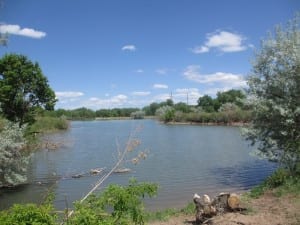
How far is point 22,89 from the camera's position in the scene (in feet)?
94.3

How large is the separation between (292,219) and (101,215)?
5.35 metres

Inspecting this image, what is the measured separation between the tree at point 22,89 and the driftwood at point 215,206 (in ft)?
68.1

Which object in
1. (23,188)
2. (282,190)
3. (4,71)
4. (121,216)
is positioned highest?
(4,71)

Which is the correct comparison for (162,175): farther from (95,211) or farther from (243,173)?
(95,211)

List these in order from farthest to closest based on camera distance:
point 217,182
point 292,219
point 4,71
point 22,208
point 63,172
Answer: point 4,71 → point 63,172 → point 217,182 → point 292,219 → point 22,208

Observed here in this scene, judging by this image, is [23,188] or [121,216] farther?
[23,188]

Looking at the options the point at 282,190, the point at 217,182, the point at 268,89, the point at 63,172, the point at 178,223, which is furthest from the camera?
the point at 63,172

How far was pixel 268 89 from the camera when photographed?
16.8 m

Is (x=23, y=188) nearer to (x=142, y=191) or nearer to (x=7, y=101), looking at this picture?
(x=7, y=101)

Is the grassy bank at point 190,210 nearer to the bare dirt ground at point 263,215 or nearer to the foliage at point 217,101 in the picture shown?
the bare dirt ground at point 263,215

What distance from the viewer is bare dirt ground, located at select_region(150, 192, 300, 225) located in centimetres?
895

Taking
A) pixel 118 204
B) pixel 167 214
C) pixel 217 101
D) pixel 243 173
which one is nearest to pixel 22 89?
pixel 243 173

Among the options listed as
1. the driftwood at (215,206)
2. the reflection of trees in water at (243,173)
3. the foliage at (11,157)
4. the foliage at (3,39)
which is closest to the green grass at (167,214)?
the driftwood at (215,206)

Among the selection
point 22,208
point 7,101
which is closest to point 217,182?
point 22,208
